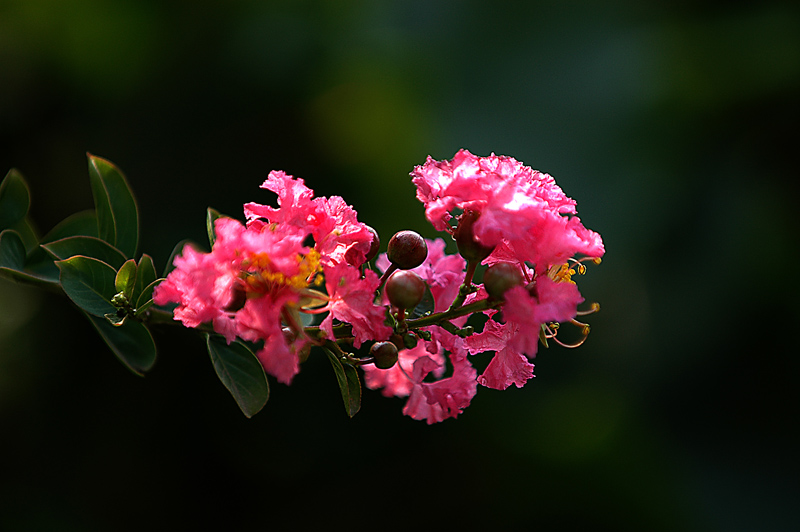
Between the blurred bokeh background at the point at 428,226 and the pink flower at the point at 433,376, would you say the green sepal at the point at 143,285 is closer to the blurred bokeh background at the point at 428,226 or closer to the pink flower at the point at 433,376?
the pink flower at the point at 433,376

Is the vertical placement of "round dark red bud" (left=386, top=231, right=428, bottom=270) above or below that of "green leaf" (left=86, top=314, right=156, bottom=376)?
above

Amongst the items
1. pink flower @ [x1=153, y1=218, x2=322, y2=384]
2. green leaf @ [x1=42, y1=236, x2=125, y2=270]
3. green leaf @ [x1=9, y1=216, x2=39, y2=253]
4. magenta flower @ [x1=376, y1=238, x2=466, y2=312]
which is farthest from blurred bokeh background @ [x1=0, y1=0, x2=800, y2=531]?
pink flower @ [x1=153, y1=218, x2=322, y2=384]

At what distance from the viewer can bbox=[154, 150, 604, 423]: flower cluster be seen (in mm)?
881

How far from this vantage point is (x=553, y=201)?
99cm

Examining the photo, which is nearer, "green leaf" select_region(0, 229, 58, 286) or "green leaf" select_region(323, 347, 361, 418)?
"green leaf" select_region(323, 347, 361, 418)

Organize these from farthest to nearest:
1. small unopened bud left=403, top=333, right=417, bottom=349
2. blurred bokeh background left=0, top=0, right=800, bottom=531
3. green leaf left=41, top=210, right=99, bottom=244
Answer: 1. blurred bokeh background left=0, top=0, right=800, bottom=531
2. green leaf left=41, top=210, right=99, bottom=244
3. small unopened bud left=403, top=333, right=417, bottom=349

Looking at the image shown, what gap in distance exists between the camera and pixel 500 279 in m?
0.93

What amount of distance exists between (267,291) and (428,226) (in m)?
2.55

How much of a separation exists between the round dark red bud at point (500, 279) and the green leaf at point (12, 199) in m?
1.00

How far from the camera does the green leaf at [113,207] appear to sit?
127 centimetres

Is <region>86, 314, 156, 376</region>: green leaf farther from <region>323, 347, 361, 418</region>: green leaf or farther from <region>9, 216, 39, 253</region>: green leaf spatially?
<region>323, 347, 361, 418</region>: green leaf

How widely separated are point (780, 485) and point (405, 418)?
7.90 ft

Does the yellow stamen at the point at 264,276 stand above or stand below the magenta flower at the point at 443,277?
above

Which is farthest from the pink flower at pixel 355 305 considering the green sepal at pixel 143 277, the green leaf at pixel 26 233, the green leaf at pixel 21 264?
the green leaf at pixel 26 233
